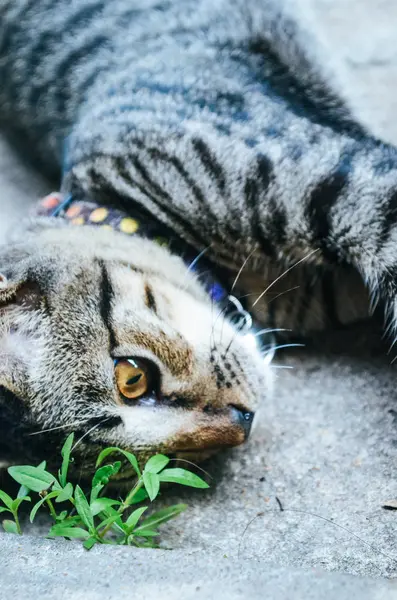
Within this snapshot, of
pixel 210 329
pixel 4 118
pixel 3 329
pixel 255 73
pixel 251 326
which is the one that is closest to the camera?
pixel 3 329

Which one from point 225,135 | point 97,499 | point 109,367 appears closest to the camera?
point 97,499

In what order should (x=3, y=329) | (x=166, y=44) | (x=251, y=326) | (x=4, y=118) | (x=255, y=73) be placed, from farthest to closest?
(x=4, y=118) → (x=166, y=44) → (x=255, y=73) → (x=251, y=326) → (x=3, y=329)

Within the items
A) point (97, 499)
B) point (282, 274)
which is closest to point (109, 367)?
point (97, 499)

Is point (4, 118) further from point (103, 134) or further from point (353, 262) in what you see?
point (353, 262)

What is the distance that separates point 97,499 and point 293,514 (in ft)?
1.56

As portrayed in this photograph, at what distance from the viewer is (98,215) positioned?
2.12m

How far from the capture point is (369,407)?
2.00 m

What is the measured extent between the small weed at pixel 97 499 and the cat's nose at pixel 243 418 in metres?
0.21

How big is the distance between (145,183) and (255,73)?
0.56 m

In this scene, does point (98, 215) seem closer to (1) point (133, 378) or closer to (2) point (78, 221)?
(2) point (78, 221)

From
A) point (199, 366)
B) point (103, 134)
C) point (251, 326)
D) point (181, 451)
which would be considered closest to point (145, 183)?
point (103, 134)

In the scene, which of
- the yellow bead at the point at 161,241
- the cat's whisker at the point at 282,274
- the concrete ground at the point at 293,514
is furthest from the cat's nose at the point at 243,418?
the yellow bead at the point at 161,241

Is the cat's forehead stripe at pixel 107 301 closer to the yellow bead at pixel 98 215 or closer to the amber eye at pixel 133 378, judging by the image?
the amber eye at pixel 133 378

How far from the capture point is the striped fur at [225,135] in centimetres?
191
